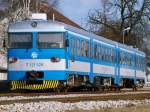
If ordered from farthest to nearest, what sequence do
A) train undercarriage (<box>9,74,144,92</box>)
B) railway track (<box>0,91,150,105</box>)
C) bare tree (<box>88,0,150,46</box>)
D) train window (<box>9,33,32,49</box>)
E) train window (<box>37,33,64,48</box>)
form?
bare tree (<box>88,0,150,46</box>) → train window (<box>9,33,32,49</box>) → train window (<box>37,33,64,48</box>) → train undercarriage (<box>9,74,144,92</box>) → railway track (<box>0,91,150,105</box>)

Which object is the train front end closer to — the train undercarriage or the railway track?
the train undercarriage

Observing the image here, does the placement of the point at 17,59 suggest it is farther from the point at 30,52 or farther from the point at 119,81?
the point at 119,81

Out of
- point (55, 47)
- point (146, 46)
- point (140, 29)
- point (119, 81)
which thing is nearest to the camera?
point (55, 47)

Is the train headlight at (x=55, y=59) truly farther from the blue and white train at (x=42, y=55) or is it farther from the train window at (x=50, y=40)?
the train window at (x=50, y=40)

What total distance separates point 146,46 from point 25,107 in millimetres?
70427

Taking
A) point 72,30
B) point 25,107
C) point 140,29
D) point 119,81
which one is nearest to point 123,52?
point 119,81

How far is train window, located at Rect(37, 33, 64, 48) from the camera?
27312 millimetres

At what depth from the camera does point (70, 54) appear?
2803 centimetres

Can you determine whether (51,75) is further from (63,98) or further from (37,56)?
(63,98)

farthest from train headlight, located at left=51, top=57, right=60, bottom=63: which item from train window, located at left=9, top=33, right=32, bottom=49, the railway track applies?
the railway track

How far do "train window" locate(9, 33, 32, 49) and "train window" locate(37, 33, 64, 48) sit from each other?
474 millimetres


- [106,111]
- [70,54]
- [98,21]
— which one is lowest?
[106,111]

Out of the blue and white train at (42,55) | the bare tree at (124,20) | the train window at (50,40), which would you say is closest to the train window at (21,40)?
the blue and white train at (42,55)

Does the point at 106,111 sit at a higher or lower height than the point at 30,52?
lower
